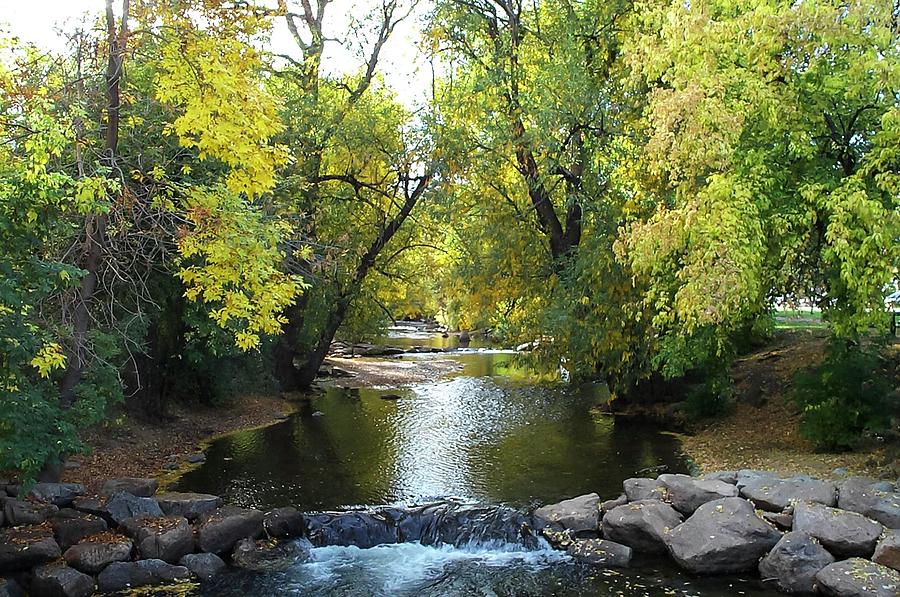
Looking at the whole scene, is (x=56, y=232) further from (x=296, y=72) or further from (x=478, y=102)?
(x=296, y=72)

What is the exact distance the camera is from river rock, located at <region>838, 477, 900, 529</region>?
8.96 meters

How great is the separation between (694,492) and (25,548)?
8390 millimetres

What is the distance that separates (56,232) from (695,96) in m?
8.40

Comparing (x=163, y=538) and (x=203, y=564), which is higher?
(x=163, y=538)

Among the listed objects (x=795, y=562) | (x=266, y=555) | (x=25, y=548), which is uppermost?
(x=25, y=548)

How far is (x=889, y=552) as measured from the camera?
8297 mm

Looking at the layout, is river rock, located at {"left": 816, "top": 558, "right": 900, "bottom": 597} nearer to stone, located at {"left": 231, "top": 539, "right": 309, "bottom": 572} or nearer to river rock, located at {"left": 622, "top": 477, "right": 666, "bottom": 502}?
river rock, located at {"left": 622, "top": 477, "right": 666, "bottom": 502}

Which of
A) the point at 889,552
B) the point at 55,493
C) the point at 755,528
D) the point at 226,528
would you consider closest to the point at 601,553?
the point at 755,528

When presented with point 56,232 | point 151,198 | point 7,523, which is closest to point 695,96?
point 151,198

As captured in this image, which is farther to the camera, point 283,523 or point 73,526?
point 283,523

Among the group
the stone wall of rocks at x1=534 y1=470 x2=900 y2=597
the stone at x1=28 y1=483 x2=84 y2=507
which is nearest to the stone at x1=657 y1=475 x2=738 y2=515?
the stone wall of rocks at x1=534 y1=470 x2=900 y2=597

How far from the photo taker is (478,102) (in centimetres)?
1692

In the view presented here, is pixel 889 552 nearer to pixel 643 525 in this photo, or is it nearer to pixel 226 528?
pixel 643 525

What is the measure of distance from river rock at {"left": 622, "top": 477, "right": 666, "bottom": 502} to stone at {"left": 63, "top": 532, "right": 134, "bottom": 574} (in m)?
6.73
